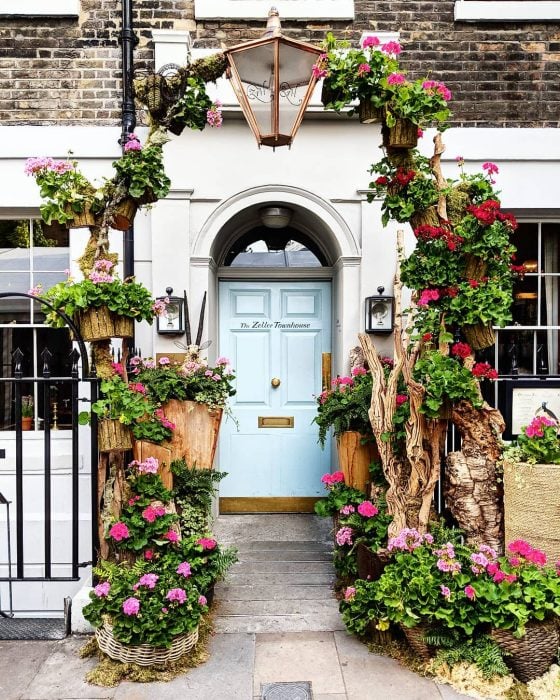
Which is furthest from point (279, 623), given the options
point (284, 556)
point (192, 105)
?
point (192, 105)

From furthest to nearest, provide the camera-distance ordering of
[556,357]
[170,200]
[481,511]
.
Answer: [556,357], [170,200], [481,511]

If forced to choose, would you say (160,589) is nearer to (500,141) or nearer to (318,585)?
(318,585)

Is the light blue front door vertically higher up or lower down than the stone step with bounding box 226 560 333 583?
higher up

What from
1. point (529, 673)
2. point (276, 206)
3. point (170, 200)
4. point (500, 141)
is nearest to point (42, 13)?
point (170, 200)

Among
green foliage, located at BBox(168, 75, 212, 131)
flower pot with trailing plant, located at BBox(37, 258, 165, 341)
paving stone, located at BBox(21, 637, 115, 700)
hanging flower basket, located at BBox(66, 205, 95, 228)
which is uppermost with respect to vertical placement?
green foliage, located at BBox(168, 75, 212, 131)

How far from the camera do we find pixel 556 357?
17.7 feet

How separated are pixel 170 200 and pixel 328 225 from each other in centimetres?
143

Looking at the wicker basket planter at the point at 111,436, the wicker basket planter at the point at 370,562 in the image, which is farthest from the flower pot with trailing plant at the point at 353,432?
the wicker basket planter at the point at 111,436

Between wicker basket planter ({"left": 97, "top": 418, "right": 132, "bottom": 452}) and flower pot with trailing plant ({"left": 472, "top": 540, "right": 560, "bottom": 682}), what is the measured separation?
7.37ft

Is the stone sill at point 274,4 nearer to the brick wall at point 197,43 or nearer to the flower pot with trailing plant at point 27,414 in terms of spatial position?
the brick wall at point 197,43

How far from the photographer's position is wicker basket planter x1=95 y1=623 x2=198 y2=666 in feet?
10.3

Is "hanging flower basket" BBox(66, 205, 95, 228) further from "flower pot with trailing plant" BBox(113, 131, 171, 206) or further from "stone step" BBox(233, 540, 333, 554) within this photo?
"stone step" BBox(233, 540, 333, 554)

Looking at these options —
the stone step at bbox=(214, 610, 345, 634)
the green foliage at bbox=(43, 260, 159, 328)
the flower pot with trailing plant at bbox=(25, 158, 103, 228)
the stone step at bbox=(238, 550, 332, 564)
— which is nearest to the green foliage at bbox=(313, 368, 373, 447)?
the stone step at bbox=(238, 550, 332, 564)

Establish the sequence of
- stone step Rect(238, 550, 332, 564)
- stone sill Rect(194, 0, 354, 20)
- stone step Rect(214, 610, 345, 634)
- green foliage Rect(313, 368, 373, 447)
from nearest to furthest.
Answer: stone step Rect(214, 610, 345, 634), green foliage Rect(313, 368, 373, 447), stone step Rect(238, 550, 332, 564), stone sill Rect(194, 0, 354, 20)
